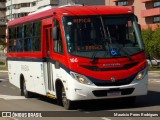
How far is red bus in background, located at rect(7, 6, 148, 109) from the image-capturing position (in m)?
14.0

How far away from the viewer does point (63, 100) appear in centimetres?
1507

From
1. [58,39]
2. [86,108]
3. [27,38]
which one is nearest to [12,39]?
[27,38]

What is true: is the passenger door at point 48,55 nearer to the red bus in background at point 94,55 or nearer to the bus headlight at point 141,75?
the red bus in background at point 94,55

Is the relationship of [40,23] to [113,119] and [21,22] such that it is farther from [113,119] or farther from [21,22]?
[113,119]

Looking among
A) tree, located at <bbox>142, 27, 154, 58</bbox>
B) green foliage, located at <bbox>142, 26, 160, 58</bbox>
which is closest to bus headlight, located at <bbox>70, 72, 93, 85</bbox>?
green foliage, located at <bbox>142, 26, 160, 58</bbox>

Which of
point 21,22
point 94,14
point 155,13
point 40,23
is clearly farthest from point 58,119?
point 155,13

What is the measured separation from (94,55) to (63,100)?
5.93 ft

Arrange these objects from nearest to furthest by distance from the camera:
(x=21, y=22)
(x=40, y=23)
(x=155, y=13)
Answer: (x=40, y=23) < (x=21, y=22) < (x=155, y=13)

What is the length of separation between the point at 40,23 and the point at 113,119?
5.90 metres

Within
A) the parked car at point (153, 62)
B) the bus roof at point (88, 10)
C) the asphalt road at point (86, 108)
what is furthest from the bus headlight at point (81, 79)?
the parked car at point (153, 62)

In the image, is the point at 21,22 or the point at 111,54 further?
the point at 21,22

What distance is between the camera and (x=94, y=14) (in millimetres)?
14828

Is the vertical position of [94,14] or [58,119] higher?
[94,14]

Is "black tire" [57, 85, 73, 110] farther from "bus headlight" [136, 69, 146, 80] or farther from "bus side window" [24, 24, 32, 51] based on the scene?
"bus side window" [24, 24, 32, 51]
